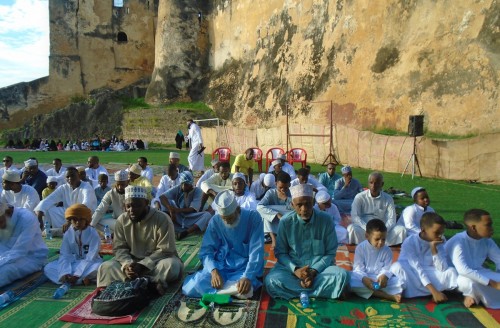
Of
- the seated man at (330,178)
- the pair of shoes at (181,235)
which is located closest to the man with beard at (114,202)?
the pair of shoes at (181,235)

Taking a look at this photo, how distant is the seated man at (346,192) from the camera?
21.5 feet

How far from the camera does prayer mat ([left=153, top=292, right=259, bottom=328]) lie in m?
2.99

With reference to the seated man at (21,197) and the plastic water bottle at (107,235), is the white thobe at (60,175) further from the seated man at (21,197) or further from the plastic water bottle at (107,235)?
the plastic water bottle at (107,235)

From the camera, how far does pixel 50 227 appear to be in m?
5.77

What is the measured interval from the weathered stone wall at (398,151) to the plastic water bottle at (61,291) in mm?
8965

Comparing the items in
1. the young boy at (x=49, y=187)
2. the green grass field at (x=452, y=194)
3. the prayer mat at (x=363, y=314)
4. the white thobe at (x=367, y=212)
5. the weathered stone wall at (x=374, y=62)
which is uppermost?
the weathered stone wall at (x=374, y=62)

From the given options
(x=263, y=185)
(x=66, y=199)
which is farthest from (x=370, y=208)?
(x=66, y=199)

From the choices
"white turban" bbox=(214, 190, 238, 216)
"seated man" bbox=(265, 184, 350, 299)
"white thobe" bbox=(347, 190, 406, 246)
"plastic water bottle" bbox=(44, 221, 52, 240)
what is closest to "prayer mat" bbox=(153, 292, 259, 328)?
"seated man" bbox=(265, 184, 350, 299)

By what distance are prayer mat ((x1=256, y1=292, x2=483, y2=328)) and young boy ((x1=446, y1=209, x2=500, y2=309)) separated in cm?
16

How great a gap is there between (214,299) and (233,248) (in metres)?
0.55

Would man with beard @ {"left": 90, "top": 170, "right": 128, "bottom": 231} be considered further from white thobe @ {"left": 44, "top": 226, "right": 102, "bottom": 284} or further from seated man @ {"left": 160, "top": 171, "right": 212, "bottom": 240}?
white thobe @ {"left": 44, "top": 226, "right": 102, "bottom": 284}

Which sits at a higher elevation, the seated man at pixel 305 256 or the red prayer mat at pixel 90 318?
the seated man at pixel 305 256

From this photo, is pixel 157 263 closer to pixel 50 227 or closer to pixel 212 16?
pixel 50 227

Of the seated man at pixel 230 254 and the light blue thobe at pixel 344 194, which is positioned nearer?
the seated man at pixel 230 254
